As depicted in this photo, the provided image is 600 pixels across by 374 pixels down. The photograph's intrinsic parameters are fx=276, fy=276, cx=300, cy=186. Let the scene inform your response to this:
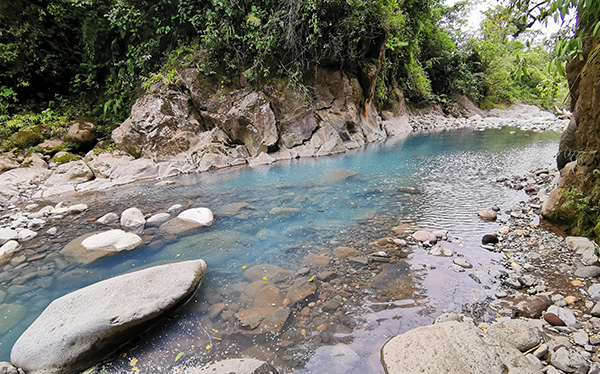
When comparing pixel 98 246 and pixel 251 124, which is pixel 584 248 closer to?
pixel 98 246

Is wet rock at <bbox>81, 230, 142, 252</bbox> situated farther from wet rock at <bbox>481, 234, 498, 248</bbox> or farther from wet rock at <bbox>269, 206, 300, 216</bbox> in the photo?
wet rock at <bbox>481, 234, 498, 248</bbox>

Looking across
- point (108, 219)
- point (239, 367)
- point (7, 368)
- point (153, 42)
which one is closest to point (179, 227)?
point (108, 219)

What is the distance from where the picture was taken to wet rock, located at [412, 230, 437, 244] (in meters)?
3.72

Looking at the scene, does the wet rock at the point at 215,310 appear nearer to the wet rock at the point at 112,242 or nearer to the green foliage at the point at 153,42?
the wet rock at the point at 112,242

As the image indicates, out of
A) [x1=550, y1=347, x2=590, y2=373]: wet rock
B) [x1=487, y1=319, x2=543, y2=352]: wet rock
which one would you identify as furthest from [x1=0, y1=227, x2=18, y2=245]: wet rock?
[x1=550, y1=347, x2=590, y2=373]: wet rock

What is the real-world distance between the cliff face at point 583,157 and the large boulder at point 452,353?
2.23m

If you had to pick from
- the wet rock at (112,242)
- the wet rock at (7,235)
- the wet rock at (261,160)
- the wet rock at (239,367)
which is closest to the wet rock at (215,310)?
the wet rock at (239,367)

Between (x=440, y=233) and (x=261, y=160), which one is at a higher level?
(x=261, y=160)

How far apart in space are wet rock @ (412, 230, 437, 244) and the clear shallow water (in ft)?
0.97

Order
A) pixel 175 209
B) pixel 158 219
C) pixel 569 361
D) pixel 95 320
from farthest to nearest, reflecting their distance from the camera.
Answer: pixel 175 209 < pixel 158 219 < pixel 95 320 < pixel 569 361

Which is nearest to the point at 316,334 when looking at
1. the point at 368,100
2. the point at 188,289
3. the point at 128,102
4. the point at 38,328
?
the point at 188,289

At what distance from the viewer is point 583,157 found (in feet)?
10.5

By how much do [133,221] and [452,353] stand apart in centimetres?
506

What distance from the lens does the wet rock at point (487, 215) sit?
13.9 feet
